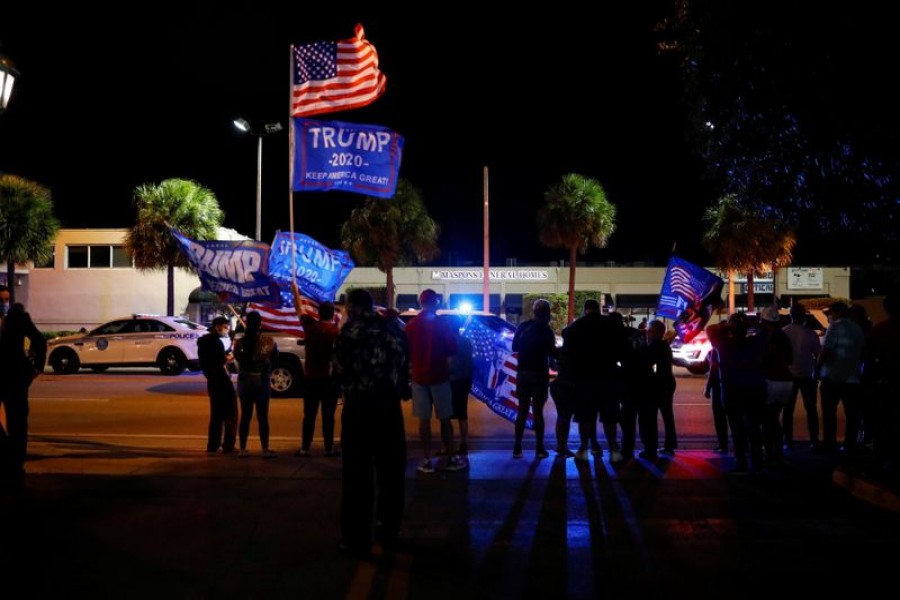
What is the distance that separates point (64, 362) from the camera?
21.8 m

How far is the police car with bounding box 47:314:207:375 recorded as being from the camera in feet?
70.0

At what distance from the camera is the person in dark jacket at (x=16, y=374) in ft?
24.1

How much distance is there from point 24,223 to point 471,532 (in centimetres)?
3207

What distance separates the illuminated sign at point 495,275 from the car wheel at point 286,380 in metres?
34.6

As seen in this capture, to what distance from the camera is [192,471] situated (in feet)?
27.2

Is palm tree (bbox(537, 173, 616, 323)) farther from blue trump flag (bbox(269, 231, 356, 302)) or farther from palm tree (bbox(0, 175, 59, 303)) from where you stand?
blue trump flag (bbox(269, 231, 356, 302))

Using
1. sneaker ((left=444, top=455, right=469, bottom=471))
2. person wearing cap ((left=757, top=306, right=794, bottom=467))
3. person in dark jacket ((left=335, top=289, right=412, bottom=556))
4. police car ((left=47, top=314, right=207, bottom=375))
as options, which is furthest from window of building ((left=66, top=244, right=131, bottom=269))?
person in dark jacket ((left=335, top=289, right=412, bottom=556))

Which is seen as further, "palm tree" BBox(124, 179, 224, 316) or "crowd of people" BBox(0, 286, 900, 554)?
"palm tree" BBox(124, 179, 224, 316)

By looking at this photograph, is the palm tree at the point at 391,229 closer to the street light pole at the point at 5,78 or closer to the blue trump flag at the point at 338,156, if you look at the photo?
the blue trump flag at the point at 338,156

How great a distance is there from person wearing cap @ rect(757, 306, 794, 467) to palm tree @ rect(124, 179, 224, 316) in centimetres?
2695

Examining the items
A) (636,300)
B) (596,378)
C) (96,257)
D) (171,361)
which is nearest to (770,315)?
(596,378)

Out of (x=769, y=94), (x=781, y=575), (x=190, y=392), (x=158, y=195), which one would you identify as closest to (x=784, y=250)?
(x=158, y=195)

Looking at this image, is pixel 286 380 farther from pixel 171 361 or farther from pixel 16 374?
pixel 16 374

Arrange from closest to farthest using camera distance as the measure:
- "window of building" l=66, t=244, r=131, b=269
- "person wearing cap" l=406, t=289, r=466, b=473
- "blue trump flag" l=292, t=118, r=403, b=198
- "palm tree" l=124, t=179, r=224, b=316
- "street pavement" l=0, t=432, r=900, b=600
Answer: "street pavement" l=0, t=432, r=900, b=600, "person wearing cap" l=406, t=289, r=466, b=473, "blue trump flag" l=292, t=118, r=403, b=198, "palm tree" l=124, t=179, r=224, b=316, "window of building" l=66, t=244, r=131, b=269
